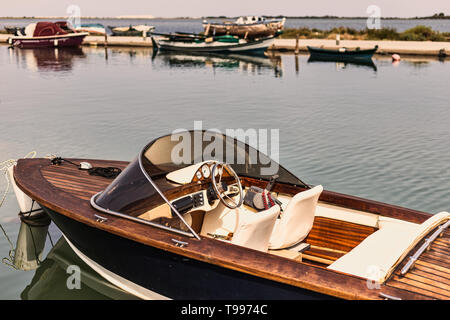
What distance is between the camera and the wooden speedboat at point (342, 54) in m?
41.6

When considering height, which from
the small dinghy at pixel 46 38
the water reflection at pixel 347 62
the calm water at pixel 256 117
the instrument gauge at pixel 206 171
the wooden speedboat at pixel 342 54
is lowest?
the calm water at pixel 256 117

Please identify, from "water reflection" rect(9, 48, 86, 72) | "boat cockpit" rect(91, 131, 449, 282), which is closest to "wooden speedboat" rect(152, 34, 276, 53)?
"water reflection" rect(9, 48, 86, 72)

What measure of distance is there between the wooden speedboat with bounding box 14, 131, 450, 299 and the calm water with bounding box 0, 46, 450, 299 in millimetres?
1360

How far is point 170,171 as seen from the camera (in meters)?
7.15

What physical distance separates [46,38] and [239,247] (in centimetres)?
5533

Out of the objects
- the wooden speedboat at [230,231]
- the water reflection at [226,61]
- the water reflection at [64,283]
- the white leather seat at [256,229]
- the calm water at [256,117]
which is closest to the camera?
the wooden speedboat at [230,231]

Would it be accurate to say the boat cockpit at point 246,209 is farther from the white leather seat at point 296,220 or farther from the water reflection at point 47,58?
the water reflection at point 47,58

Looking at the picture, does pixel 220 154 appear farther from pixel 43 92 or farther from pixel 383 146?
pixel 43 92

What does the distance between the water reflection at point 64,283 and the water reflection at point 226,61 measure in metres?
28.1

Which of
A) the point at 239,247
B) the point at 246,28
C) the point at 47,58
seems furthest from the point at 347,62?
the point at 239,247

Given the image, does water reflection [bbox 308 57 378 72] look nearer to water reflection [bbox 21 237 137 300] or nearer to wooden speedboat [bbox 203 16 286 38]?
wooden speedboat [bbox 203 16 286 38]

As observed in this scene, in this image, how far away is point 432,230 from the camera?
19.3ft

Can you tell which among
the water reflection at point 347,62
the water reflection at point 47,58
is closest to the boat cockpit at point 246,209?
the water reflection at point 47,58
